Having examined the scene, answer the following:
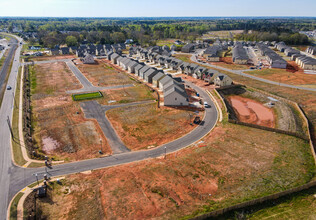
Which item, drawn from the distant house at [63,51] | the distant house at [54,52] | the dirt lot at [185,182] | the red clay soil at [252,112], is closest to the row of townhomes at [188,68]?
the red clay soil at [252,112]

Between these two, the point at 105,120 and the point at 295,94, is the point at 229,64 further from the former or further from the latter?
the point at 105,120

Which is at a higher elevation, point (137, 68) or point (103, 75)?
point (137, 68)

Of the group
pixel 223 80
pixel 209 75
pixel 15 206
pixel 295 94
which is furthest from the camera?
pixel 209 75

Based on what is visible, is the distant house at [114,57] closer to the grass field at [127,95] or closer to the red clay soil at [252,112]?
the grass field at [127,95]

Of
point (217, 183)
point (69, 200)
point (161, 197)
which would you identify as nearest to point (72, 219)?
point (69, 200)

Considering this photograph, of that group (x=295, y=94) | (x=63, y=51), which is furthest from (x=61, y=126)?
(x=63, y=51)

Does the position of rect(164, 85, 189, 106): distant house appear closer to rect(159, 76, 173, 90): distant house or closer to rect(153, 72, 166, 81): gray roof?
rect(159, 76, 173, 90): distant house

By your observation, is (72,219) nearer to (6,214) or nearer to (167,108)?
(6,214)
